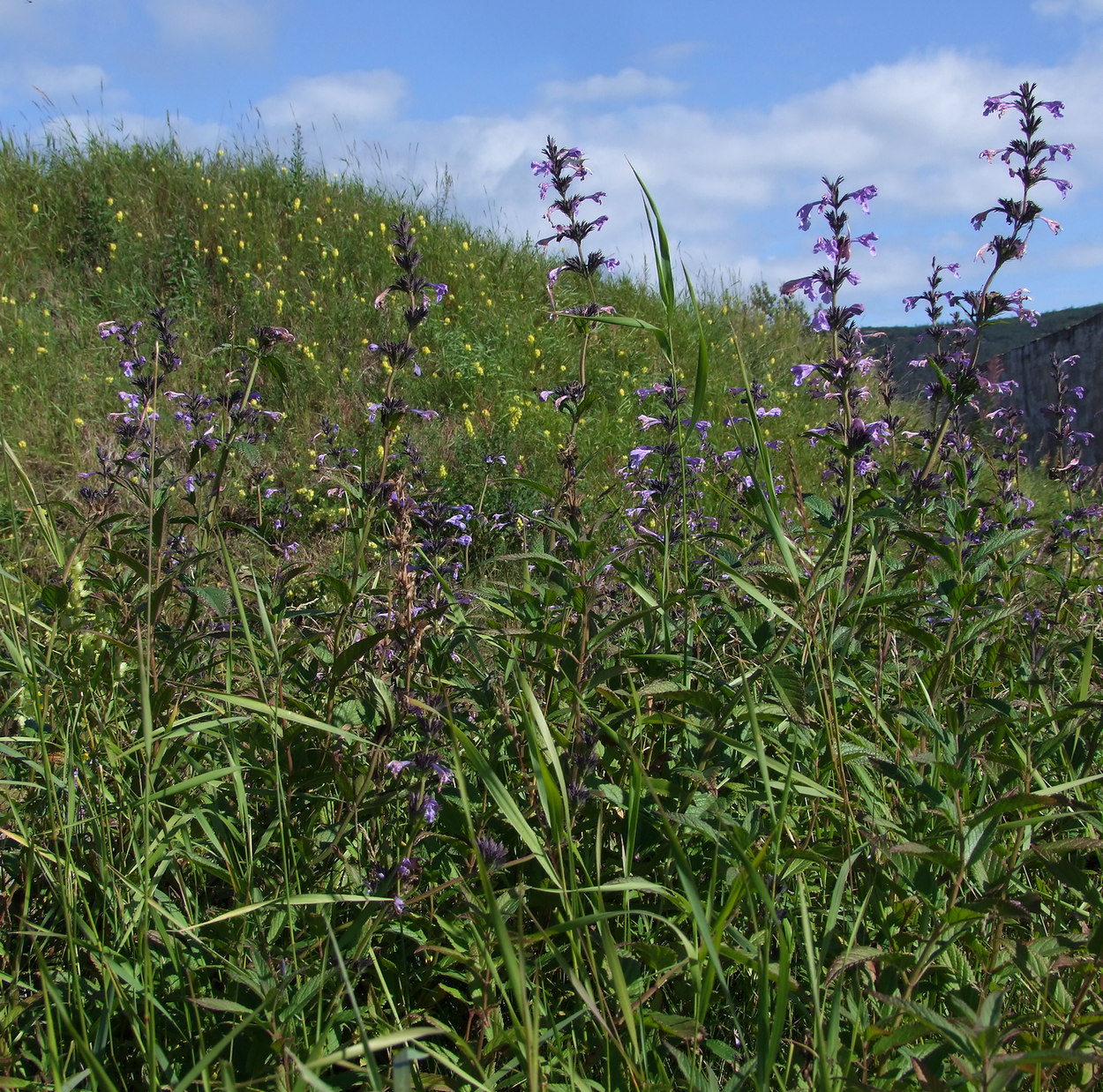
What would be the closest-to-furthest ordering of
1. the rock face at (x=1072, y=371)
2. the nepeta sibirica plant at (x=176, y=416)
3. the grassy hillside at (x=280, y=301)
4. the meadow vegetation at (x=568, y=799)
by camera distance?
the meadow vegetation at (x=568, y=799) → the nepeta sibirica plant at (x=176, y=416) → the grassy hillside at (x=280, y=301) → the rock face at (x=1072, y=371)

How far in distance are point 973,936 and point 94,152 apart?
9.41 meters

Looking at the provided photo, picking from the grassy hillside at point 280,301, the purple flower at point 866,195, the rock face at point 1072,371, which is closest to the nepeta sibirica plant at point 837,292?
the purple flower at point 866,195

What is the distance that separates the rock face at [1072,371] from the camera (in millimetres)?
12867

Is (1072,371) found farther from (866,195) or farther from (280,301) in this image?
(866,195)

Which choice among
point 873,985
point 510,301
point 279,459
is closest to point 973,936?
point 873,985

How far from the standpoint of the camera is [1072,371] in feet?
45.6

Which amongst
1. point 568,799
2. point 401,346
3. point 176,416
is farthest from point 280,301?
point 568,799

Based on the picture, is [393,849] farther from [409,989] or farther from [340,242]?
[340,242]

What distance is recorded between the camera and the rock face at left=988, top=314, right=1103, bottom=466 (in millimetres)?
12867

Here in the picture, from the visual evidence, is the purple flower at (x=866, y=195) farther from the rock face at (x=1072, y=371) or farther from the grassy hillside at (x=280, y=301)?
the rock face at (x=1072, y=371)

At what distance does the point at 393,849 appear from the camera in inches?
66.2

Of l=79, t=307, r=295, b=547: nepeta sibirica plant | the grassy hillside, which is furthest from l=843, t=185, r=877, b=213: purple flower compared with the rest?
the grassy hillside

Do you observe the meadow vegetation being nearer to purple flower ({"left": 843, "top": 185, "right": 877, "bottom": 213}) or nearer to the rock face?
purple flower ({"left": 843, "top": 185, "right": 877, "bottom": 213})

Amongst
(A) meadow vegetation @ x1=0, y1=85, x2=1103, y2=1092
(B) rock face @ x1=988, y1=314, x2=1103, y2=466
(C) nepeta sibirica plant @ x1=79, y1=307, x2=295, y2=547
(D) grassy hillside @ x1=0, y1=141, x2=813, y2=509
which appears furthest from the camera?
(B) rock face @ x1=988, y1=314, x2=1103, y2=466
